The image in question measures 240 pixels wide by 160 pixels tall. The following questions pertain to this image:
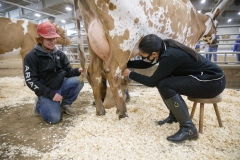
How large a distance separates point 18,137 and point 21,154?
1.40 feet

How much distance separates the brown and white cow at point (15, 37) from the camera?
4590mm

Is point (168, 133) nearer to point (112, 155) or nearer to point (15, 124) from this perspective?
point (112, 155)

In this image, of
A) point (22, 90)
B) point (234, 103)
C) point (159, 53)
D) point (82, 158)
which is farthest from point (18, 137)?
point (234, 103)

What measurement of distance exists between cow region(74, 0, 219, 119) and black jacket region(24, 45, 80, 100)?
1.25 feet

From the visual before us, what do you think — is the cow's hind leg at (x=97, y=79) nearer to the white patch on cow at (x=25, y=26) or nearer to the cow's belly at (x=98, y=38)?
the cow's belly at (x=98, y=38)

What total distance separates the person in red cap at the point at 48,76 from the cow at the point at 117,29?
0.39 metres

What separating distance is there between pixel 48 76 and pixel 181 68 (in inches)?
75.0

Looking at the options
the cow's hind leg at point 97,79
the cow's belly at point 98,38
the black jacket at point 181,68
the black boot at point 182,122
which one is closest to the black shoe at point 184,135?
the black boot at point 182,122

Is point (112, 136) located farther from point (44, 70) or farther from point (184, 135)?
point (44, 70)

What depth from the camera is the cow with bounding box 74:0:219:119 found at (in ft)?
7.54

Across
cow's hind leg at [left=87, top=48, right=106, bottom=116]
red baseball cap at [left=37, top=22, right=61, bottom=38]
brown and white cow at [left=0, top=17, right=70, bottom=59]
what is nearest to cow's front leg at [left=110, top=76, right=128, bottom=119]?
cow's hind leg at [left=87, top=48, right=106, bottom=116]

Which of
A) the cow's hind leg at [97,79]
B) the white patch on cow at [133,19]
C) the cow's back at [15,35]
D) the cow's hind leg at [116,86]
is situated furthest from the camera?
the cow's back at [15,35]

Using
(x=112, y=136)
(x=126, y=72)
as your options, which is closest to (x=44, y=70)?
(x=126, y=72)

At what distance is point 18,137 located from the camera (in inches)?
83.9
